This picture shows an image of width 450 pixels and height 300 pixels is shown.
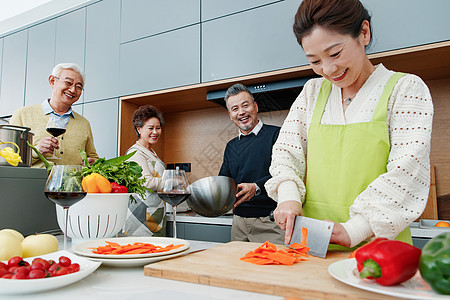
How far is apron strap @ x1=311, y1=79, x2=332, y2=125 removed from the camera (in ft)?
3.20

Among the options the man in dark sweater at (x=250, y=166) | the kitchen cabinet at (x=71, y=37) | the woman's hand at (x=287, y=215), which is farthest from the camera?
the kitchen cabinet at (x=71, y=37)

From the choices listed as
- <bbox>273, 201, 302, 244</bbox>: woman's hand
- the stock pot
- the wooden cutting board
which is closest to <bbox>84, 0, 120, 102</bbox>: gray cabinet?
the stock pot

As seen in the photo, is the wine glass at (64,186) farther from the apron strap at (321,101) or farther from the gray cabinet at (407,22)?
the gray cabinet at (407,22)

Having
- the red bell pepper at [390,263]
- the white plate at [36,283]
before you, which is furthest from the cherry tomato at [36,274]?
the red bell pepper at [390,263]

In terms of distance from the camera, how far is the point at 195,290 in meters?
0.55

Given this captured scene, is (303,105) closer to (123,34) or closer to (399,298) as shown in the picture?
(399,298)

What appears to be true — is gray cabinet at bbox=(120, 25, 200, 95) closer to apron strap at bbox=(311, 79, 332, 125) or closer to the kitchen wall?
the kitchen wall

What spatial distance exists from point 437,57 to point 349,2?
42.7 inches

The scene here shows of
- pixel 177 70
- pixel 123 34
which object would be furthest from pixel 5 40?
pixel 177 70

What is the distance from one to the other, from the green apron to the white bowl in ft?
1.70

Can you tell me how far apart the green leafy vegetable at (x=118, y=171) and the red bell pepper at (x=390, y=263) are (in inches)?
26.1

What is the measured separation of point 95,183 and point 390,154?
0.73 m

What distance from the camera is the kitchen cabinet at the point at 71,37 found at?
110 inches

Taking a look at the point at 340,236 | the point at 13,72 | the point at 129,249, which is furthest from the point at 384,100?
the point at 13,72
